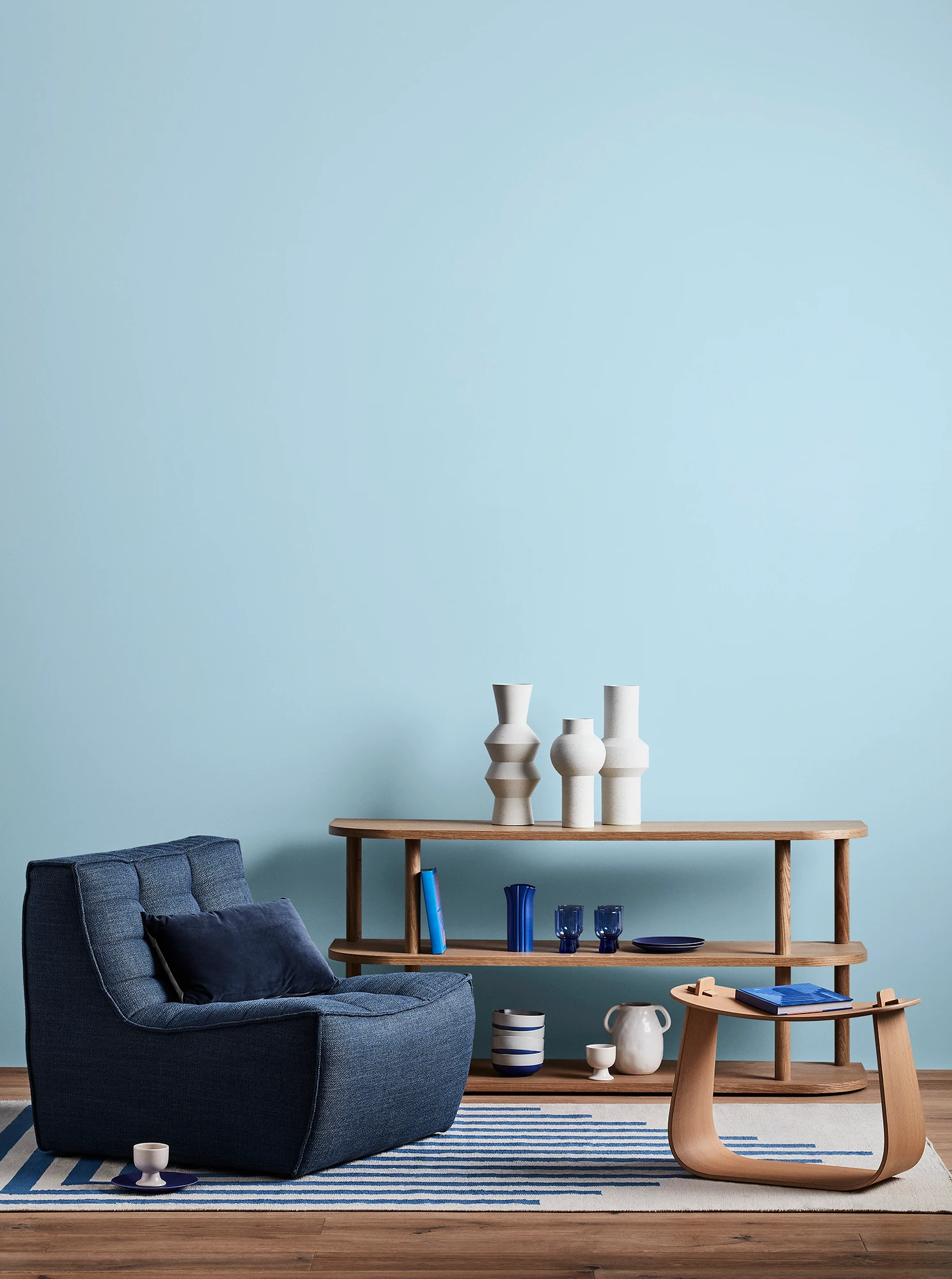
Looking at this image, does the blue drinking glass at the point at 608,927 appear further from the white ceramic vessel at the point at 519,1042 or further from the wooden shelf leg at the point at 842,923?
the wooden shelf leg at the point at 842,923

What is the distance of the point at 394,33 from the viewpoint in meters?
3.89

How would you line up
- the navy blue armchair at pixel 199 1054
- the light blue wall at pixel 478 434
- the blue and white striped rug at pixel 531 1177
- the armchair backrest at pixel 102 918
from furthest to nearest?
1. the light blue wall at pixel 478 434
2. the armchair backrest at pixel 102 918
3. the navy blue armchair at pixel 199 1054
4. the blue and white striped rug at pixel 531 1177

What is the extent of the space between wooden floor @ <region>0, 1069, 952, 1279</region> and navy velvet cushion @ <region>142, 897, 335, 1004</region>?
1.80 feet

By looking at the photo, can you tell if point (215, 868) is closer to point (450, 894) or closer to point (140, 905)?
point (140, 905)

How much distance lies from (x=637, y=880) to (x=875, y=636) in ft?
3.27

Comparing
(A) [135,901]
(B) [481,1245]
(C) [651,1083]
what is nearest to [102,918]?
(A) [135,901]

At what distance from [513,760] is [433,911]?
457 millimetres

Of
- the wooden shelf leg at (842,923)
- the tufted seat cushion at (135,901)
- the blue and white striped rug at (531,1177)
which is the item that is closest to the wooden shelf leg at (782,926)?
the wooden shelf leg at (842,923)

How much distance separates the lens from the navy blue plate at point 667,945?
354cm

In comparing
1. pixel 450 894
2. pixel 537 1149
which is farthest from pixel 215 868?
pixel 537 1149

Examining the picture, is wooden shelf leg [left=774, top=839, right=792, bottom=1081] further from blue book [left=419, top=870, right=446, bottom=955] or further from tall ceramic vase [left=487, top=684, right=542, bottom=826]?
blue book [left=419, top=870, right=446, bottom=955]

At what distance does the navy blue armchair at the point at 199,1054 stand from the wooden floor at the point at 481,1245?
0.22 meters

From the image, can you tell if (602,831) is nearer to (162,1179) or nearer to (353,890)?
(353,890)

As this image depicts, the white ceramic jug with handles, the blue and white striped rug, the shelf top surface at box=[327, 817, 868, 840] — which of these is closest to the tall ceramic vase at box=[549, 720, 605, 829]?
the shelf top surface at box=[327, 817, 868, 840]
